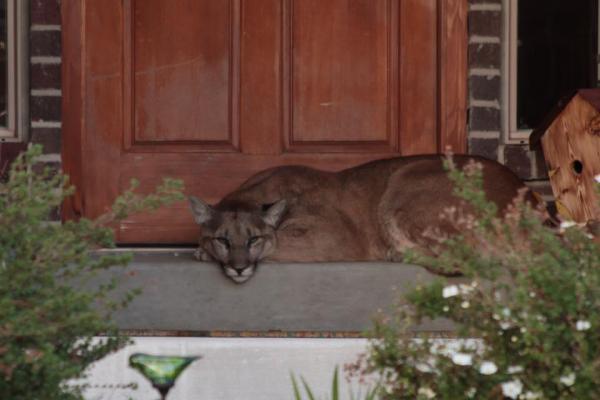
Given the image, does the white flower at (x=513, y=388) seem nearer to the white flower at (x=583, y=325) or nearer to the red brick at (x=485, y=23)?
the white flower at (x=583, y=325)

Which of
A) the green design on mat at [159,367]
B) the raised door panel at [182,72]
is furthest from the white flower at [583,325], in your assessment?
the raised door panel at [182,72]

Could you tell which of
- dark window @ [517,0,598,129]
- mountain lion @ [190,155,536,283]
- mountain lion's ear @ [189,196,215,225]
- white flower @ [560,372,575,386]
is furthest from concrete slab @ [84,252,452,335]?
white flower @ [560,372,575,386]

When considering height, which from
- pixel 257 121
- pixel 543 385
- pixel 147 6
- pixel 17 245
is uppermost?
pixel 147 6

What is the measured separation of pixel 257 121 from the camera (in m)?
6.35

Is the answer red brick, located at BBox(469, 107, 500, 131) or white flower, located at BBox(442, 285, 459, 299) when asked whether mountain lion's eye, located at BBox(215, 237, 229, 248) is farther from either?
white flower, located at BBox(442, 285, 459, 299)

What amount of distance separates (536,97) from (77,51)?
7.87 feet

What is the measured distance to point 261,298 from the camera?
18.0 ft

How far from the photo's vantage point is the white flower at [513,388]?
351cm

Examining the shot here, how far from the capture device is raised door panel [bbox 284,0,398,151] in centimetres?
636

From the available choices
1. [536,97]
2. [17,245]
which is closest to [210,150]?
[536,97]

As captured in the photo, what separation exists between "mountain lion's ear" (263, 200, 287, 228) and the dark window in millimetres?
1406

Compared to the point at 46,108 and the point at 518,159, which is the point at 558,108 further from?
the point at 46,108

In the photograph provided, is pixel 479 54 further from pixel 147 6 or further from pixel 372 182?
pixel 147 6

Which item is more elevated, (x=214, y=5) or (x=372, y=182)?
(x=214, y=5)
